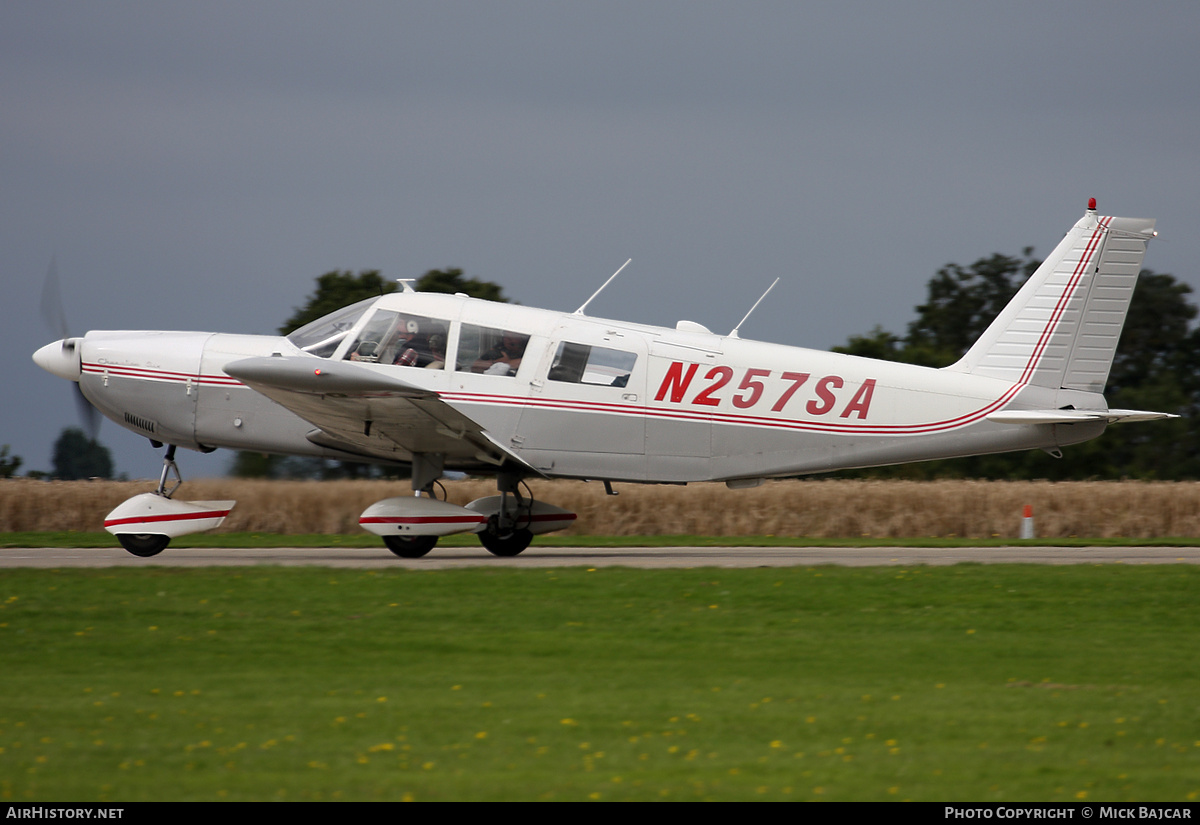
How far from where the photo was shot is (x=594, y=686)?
674 centimetres

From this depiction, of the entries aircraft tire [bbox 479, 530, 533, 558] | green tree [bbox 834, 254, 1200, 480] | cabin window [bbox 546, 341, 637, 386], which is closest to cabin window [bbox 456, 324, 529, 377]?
cabin window [bbox 546, 341, 637, 386]

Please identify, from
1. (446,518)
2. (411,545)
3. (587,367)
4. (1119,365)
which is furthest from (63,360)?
(1119,365)

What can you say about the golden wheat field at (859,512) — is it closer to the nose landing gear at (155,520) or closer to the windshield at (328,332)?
the nose landing gear at (155,520)

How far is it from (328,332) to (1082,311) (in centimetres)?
851

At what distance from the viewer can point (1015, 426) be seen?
41.1 ft

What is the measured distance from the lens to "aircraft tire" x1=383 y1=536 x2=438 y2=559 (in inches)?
491

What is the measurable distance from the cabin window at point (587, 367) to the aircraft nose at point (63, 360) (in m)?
5.63

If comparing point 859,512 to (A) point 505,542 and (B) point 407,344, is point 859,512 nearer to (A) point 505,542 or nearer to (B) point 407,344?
(A) point 505,542

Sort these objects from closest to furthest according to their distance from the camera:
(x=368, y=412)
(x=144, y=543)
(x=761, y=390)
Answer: (x=368, y=412), (x=761, y=390), (x=144, y=543)

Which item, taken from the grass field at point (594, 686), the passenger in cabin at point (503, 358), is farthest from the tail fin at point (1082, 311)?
the passenger in cabin at point (503, 358)

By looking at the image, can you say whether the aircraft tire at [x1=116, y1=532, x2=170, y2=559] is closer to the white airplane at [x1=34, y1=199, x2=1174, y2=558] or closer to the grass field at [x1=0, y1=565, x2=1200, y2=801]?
the white airplane at [x1=34, y1=199, x2=1174, y2=558]

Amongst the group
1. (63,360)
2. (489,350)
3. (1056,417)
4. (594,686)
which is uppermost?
(1056,417)

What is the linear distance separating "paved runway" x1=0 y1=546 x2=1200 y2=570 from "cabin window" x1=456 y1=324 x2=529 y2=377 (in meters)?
2.15
